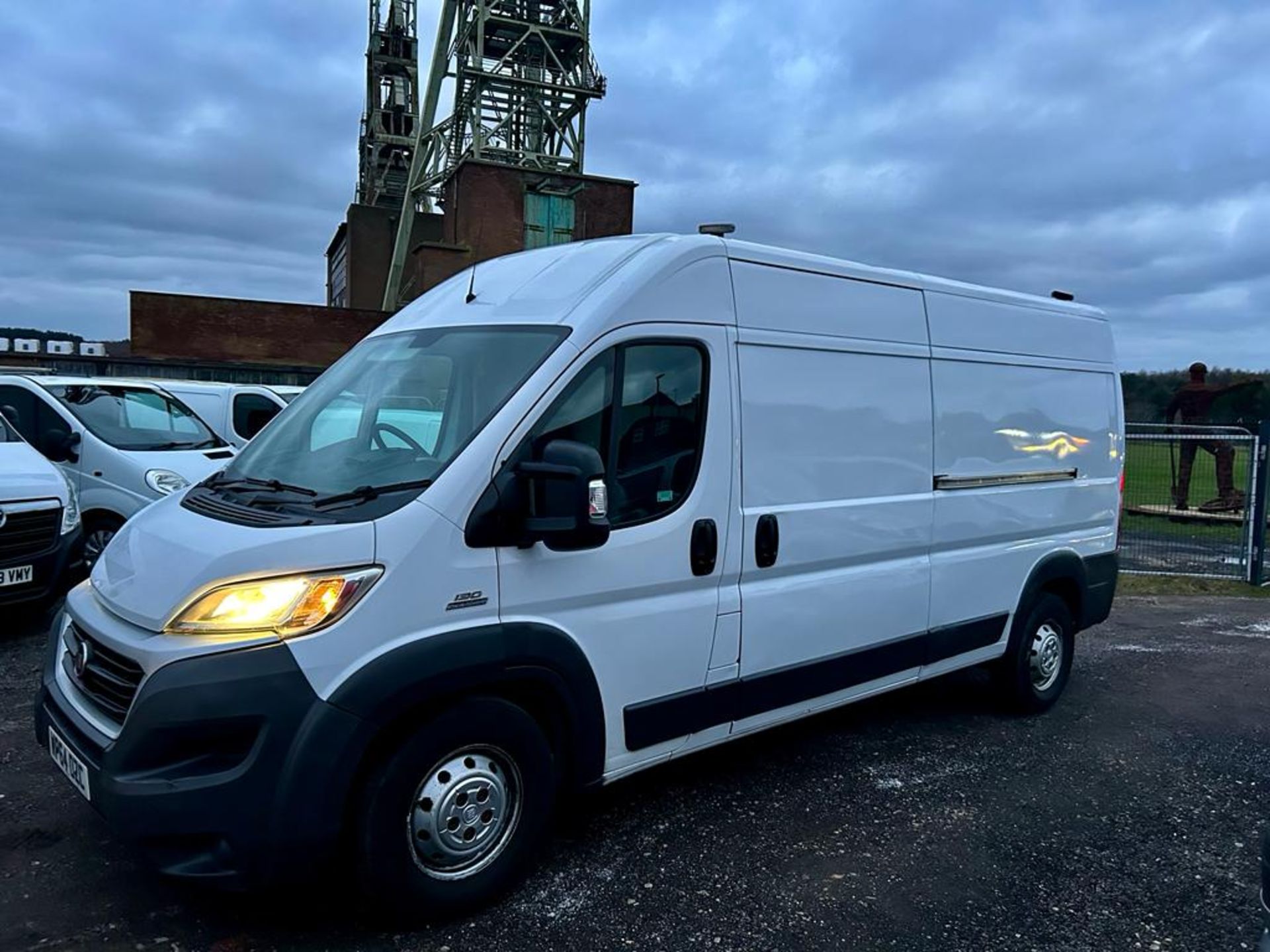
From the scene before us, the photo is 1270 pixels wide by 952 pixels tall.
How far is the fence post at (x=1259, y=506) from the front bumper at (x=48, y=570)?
11.2 m

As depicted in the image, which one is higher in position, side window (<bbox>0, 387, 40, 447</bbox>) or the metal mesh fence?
side window (<bbox>0, 387, 40, 447</bbox>)

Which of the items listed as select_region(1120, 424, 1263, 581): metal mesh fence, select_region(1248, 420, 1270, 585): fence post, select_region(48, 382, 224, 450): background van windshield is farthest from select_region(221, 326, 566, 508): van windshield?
select_region(1248, 420, 1270, 585): fence post

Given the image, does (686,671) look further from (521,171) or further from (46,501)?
(521,171)

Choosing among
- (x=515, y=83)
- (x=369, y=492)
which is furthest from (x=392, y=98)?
(x=369, y=492)

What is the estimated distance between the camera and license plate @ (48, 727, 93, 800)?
9.56 ft

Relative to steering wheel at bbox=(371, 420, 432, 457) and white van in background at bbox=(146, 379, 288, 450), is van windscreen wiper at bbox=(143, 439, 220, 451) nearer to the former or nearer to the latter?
white van in background at bbox=(146, 379, 288, 450)

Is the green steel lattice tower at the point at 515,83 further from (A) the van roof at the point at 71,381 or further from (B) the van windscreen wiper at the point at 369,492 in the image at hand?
(B) the van windscreen wiper at the point at 369,492

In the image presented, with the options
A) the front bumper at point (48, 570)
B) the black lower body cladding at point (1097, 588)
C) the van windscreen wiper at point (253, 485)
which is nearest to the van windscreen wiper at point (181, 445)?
the front bumper at point (48, 570)

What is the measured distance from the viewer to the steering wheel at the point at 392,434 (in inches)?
128

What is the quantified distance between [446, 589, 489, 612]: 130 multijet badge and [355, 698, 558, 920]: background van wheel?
12.7 inches

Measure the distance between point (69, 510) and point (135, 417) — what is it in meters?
2.32

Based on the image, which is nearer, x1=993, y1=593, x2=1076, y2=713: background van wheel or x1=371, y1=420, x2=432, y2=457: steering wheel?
x1=371, y1=420, x2=432, y2=457: steering wheel

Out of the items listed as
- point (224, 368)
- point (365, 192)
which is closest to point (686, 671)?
point (224, 368)

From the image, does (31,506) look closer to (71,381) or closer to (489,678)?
(71,381)
